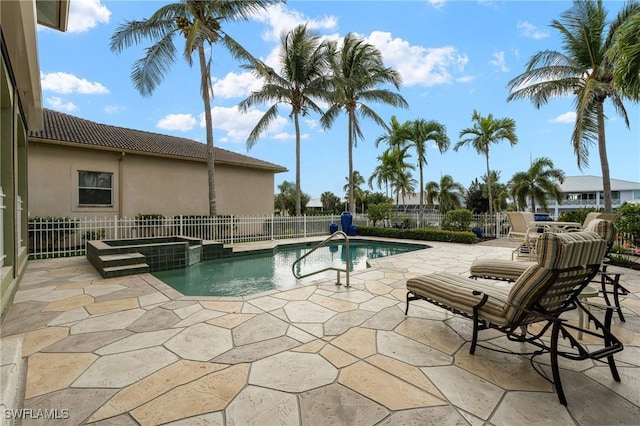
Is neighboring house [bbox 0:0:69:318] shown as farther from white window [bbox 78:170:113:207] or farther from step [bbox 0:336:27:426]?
white window [bbox 78:170:113:207]

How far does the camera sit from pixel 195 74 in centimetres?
1177

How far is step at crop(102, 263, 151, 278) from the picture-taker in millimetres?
5664

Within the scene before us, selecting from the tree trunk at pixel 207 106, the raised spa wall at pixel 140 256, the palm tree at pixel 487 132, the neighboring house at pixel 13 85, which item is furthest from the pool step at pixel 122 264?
the palm tree at pixel 487 132

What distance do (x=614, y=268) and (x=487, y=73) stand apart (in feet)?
23.9

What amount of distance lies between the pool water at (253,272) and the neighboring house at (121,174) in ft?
17.4

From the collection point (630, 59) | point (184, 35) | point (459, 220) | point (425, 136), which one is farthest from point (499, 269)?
point (425, 136)

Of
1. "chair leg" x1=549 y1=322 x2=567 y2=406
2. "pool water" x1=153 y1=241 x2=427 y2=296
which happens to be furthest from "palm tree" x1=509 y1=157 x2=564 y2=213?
"chair leg" x1=549 y1=322 x2=567 y2=406

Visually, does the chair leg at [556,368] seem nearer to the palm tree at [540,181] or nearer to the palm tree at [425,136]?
the palm tree at [425,136]

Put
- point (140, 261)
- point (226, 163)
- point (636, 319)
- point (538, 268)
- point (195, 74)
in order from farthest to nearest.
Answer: point (226, 163), point (195, 74), point (140, 261), point (636, 319), point (538, 268)

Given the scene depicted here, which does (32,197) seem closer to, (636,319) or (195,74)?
(195,74)

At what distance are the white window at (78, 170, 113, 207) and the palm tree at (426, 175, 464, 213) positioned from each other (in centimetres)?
2696

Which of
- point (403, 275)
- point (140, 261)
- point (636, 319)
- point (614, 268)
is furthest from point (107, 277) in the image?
point (614, 268)

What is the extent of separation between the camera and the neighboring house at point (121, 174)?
10.1m

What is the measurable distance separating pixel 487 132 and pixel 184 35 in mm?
15997
